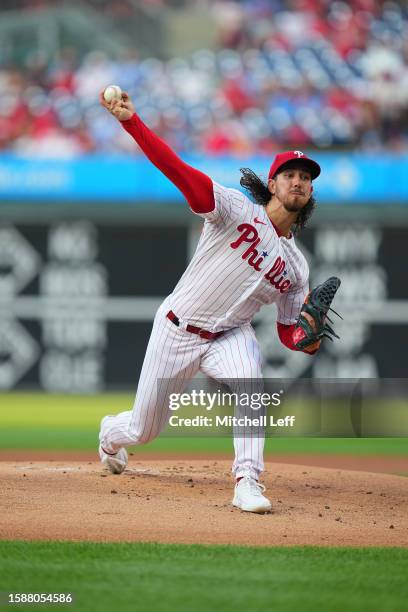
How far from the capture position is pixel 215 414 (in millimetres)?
5047

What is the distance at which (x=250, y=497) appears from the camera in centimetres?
428

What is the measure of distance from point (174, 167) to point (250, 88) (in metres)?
9.57

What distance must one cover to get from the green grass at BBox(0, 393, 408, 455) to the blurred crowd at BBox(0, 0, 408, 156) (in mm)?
3297

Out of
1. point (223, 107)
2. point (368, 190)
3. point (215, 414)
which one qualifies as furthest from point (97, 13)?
point (215, 414)

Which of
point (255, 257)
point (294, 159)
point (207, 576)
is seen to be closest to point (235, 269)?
point (255, 257)

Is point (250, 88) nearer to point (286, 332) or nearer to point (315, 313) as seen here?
point (286, 332)

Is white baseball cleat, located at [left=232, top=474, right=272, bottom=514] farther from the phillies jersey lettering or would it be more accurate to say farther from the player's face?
the player's face

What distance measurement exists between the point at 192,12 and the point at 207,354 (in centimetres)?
1158

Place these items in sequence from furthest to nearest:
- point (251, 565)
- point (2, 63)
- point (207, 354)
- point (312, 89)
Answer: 1. point (2, 63)
2. point (312, 89)
3. point (207, 354)
4. point (251, 565)

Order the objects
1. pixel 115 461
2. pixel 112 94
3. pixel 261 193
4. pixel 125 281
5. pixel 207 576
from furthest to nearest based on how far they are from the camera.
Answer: pixel 125 281 → pixel 115 461 → pixel 261 193 → pixel 112 94 → pixel 207 576

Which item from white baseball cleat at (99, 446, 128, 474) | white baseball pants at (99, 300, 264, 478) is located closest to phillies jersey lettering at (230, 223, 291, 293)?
white baseball pants at (99, 300, 264, 478)

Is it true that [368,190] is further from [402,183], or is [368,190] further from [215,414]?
[215,414]

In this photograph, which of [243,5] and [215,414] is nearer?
[215,414]

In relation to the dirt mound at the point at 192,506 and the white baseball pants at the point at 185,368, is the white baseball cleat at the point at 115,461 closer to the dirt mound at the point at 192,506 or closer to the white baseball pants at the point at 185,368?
the dirt mound at the point at 192,506
